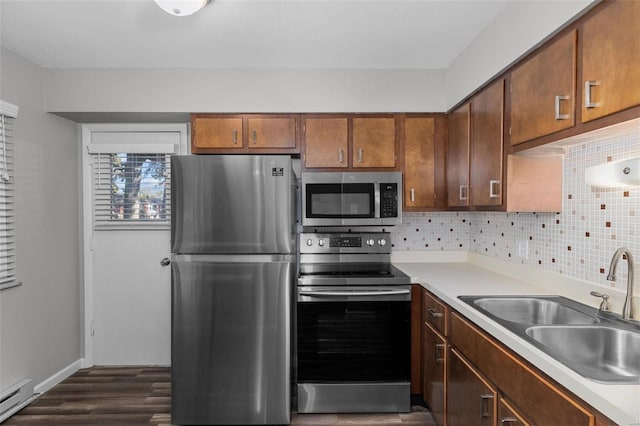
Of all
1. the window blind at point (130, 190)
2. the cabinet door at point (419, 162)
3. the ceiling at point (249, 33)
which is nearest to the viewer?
the ceiling at point (249, 33)

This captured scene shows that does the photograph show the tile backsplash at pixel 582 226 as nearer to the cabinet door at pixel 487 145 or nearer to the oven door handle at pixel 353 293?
the cabinet door at pixel 487 145

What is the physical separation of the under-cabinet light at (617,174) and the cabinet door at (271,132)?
1.81 m

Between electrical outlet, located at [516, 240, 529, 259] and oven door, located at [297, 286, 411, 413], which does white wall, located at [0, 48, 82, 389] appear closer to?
oven door, located at [297, 286, 411, 413]

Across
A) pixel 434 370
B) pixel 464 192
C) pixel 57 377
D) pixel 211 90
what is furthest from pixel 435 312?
pixel 57 377

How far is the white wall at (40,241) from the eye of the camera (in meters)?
2.35

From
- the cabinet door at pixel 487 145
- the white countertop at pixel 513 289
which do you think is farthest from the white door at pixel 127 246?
the cabinet door at pixel 487 145

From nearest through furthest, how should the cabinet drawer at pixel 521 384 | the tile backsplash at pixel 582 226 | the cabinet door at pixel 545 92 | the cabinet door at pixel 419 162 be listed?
1. the cabinet drawer at pixel 521 384
2. the cabinet door at pixel 545 92
3. the tile backsplash at pixel 582 226
4. the cabinet door at pixel 419 162

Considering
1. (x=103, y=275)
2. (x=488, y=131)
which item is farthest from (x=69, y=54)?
(x=488, y=131)

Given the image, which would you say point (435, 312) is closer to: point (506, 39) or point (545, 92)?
point (545, 92)

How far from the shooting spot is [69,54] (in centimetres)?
239

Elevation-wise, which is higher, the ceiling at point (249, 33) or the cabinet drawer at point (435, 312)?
the ceiling at point (249, 33)

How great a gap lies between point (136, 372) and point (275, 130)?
223cm

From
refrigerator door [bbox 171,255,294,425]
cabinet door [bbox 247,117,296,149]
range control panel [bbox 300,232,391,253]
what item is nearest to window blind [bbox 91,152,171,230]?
cabinet door [bbox 247,117,296,149]

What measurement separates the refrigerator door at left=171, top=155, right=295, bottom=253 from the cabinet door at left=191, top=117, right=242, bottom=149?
19.2 inches
